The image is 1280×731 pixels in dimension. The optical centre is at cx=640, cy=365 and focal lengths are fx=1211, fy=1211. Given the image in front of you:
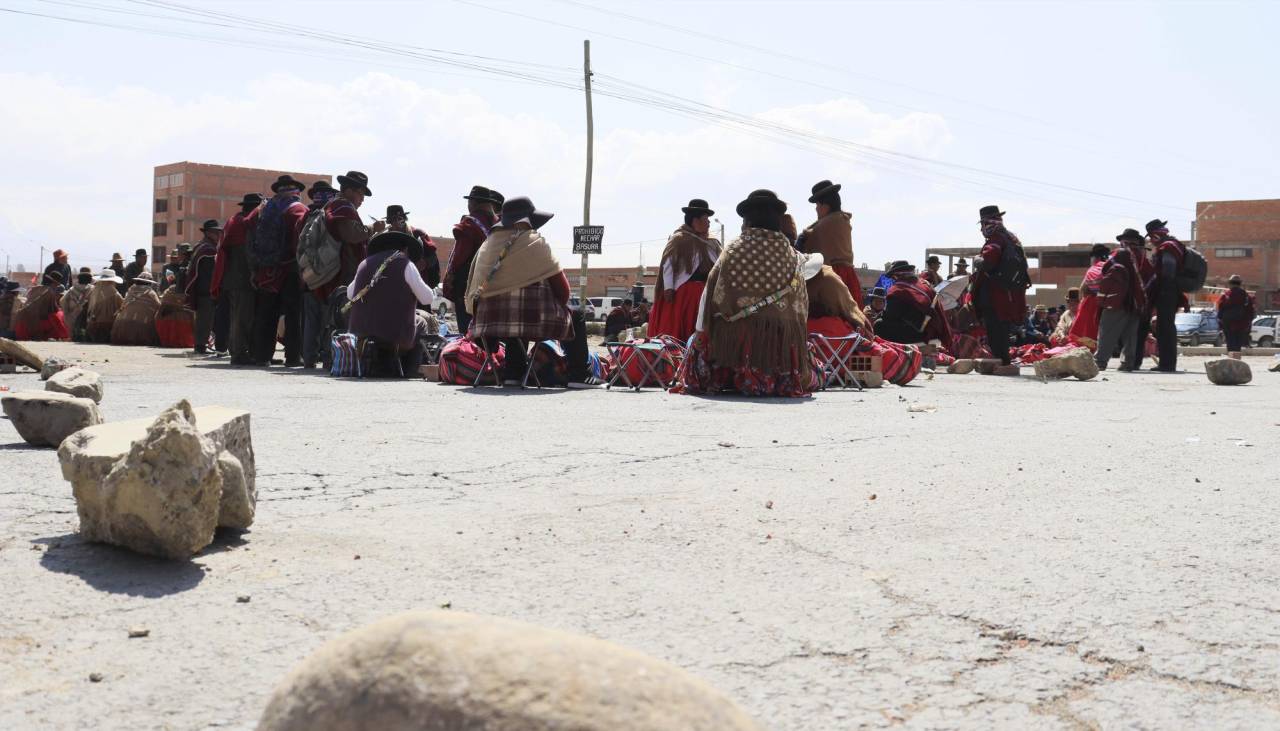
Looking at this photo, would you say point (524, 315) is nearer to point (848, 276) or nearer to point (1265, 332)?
point (848, 276)

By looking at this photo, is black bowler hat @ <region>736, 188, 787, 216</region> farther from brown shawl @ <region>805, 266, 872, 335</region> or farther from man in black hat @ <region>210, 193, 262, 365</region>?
man in black hat @ <region>210, 193, 262, 365</region>

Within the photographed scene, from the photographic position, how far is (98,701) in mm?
2215

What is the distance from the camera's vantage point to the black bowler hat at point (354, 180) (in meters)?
12.3

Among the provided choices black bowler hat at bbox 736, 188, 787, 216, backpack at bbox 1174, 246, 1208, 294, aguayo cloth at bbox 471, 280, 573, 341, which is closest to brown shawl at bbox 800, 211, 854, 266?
black bowler hat at bbox 736, 188, 787, 216

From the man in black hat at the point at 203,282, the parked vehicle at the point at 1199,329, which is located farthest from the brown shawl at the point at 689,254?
the parked vehicle at the point at 1199,329

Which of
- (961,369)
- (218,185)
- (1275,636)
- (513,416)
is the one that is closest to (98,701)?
(1275,636)

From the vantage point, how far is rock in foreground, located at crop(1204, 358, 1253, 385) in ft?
41.2

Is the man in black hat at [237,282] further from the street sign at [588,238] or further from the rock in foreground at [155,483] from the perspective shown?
the rock in foreground at [155,483]

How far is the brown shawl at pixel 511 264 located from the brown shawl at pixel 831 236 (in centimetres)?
311

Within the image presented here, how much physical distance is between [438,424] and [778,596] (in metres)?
3.96

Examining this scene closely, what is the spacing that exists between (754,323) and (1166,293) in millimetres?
8295

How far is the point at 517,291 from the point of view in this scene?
32.7 ft

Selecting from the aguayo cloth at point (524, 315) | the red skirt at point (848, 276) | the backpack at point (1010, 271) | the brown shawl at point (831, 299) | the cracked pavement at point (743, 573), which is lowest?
the cracked pavement at point (743, 573)

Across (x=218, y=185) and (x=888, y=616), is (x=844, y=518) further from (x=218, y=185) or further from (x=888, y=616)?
(x=218, y=185)
